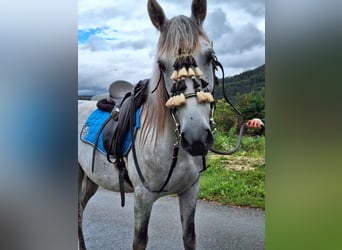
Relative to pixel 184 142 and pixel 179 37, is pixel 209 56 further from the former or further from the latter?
pixel 184 142

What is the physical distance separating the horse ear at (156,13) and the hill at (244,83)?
0.44m

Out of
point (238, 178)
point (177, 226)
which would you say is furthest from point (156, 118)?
point (177, 226)

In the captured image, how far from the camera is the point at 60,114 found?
101 cm

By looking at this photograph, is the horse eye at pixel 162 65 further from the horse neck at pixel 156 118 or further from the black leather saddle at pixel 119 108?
the black leather saddle at pixel 119 108

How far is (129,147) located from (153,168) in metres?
0.18

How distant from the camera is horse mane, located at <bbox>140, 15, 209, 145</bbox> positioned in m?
1.27

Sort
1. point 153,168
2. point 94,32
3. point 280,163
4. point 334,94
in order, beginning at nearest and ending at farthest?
point 334,94
point 280,163
point 153,168
point 94,32

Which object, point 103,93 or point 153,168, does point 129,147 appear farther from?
point 103,93

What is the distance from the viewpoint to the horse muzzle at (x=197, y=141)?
1.15m

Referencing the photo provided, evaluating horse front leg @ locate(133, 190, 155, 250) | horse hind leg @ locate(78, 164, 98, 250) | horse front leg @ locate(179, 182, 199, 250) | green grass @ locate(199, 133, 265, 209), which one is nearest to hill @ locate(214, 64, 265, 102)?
green grass @ locate(199, 133, 265, 209)

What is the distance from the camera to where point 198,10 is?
137cm

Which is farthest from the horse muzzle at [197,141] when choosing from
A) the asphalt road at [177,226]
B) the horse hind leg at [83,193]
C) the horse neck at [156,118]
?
the horse hind leg at [83,193]

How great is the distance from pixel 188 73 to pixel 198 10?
326 mm

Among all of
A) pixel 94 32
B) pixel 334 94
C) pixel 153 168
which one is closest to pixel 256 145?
pixel 153 168
